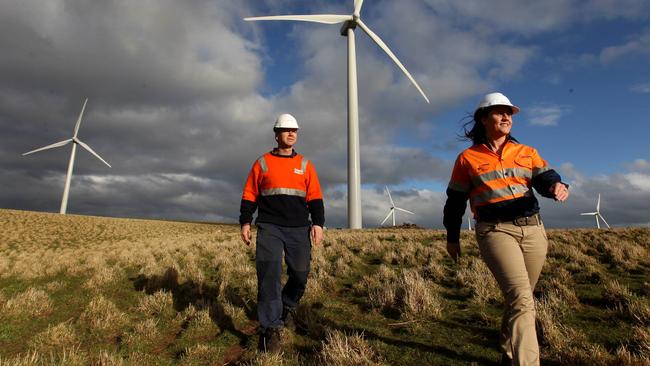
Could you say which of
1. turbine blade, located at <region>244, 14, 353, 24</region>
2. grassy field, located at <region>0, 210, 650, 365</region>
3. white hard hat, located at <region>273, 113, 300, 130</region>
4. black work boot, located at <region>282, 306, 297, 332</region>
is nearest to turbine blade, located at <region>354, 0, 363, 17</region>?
turbine blade, located at <region>244, 14, 353, 24</region>

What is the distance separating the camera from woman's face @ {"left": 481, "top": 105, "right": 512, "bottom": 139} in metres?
3.94

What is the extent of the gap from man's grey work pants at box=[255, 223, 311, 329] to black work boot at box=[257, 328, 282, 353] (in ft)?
0.23

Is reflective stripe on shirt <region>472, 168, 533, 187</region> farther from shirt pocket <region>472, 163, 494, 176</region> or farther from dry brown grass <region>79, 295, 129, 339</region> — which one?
dry brown grass <region>79, 295, 129, 339</region>

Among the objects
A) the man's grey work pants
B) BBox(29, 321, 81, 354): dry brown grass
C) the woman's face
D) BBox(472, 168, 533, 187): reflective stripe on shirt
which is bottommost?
BBox(29, 321, 81, 354): dry brown grass

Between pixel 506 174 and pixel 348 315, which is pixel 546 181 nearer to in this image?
pixel 506 174

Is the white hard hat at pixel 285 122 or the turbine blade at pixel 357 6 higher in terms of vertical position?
the turbine blade at pixel 357 6

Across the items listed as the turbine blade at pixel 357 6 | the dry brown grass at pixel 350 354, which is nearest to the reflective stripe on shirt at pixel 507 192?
the dry brown grass at pixel 350 354

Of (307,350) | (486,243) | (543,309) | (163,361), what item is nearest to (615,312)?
(543,309)

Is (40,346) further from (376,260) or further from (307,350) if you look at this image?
(376,260)

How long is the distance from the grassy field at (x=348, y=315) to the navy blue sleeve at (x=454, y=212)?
133 centimetres

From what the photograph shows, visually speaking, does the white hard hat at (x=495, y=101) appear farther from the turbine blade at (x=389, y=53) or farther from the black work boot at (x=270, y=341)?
the turbine blade at (x=389, y=53)

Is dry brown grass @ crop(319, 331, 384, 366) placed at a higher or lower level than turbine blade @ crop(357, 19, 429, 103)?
lower

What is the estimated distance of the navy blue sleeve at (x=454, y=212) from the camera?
4.22 m

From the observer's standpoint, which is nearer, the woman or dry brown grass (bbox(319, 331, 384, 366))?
the woman
